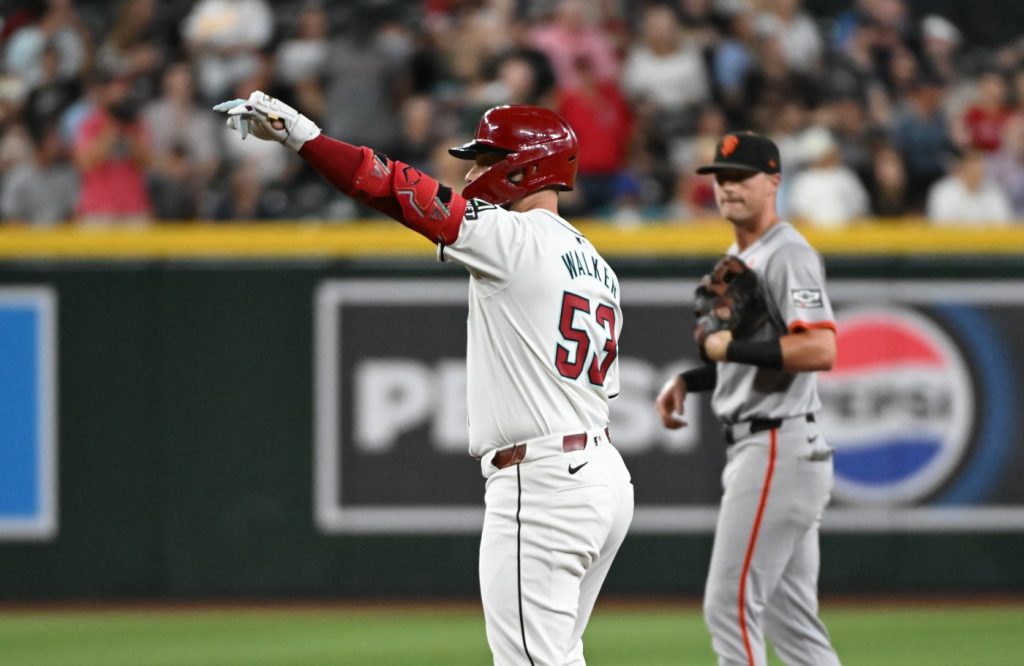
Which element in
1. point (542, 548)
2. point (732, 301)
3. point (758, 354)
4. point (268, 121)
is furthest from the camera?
point (732, 301)

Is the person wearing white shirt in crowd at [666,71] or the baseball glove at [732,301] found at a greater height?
the person wearing white shirt in crowd at [666,71]

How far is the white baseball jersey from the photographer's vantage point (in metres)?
4.24

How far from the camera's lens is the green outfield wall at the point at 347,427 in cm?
917

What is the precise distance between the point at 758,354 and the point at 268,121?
1970 mm

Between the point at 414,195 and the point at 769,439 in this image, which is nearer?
the point at 414,195

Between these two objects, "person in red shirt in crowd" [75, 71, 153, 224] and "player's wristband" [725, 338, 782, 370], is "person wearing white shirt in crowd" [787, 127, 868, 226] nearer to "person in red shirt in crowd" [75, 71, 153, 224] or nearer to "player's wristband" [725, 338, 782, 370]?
"person in red shirt in crowd" [75, 71, 153, 224]

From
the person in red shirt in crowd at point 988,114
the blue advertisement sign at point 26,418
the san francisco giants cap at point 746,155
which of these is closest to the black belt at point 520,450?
the san francisco giants cap at point 746,155

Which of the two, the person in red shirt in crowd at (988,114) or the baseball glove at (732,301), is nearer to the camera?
the baseball glove at (732,301)

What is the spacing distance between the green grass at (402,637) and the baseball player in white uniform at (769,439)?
1.90m

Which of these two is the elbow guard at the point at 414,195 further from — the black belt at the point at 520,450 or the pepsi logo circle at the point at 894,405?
the pepsi logo circle at the point at 894,405

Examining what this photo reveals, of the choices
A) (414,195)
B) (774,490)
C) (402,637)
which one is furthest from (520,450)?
(402,637)

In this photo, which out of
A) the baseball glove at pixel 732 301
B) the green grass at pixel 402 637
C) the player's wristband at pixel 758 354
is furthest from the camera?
the green grass at pixel 402 637

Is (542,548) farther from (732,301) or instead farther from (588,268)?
(732,301)

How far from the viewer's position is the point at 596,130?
1115 centimetres
